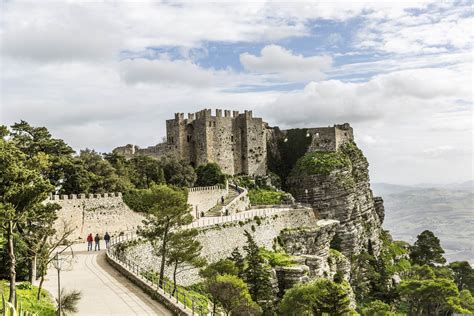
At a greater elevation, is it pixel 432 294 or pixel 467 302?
pixel 432 294

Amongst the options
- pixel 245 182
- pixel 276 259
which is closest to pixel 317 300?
pixel 276 259

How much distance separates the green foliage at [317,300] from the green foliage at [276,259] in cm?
645

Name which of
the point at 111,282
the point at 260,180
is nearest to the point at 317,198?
the point at 260,180

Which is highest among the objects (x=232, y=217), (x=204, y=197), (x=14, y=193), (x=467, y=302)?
(x=14, y=193)

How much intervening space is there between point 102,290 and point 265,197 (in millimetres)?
38552

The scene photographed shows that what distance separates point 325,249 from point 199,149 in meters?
19.0

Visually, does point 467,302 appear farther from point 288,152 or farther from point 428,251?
point 288,152

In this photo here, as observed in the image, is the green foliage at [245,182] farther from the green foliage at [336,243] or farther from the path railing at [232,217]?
the green foliage at [336,243]

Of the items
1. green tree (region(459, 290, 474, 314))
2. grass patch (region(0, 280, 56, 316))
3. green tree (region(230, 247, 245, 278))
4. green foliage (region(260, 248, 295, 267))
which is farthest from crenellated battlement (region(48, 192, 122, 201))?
green tree (region(459, 290, 474, 314))

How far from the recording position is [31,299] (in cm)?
1925

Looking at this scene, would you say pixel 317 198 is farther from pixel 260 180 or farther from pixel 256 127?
pixel 256 127

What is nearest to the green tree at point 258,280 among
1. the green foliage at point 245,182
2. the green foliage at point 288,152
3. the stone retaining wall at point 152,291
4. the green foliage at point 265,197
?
the stone retaining wall at point 152,291

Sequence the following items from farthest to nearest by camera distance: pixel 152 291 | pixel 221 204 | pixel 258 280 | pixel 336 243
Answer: pixel 336 243 → pixel 221 204 → pixel 258 280 → pixel 152 291

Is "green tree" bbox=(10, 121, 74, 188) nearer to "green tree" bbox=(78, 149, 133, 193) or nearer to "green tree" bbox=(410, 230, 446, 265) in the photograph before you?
"green tree" bbox=(78, 149, 133, 193)
